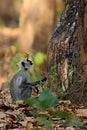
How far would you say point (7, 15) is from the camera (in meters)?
31.1

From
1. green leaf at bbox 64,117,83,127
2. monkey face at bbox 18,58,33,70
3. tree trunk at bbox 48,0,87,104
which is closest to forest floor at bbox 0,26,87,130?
green leaf at bbox 64,117,83,127

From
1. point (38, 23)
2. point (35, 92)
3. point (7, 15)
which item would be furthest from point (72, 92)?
point (7, 15)

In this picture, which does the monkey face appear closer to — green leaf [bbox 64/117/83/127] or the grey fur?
the grey fur

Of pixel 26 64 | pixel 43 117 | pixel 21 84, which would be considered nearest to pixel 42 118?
pixel 43 117

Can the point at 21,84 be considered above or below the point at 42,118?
below

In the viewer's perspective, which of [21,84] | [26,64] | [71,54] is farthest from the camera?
[26,64]

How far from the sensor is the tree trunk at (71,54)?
22.2 feet

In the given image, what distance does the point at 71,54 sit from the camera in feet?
23.5

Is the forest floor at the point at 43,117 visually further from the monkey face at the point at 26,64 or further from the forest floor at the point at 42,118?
the monkey face at the point at 26,64

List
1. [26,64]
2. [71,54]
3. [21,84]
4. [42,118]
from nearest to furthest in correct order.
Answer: [42,118]
[71,54]
[21,84]
[26,64]

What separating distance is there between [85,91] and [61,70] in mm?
555

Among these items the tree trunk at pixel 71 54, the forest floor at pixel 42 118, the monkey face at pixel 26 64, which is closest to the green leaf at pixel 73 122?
the forest floor at pixel 42 118

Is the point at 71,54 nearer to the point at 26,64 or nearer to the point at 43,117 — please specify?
the point at 26,64

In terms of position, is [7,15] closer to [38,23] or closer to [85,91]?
[38,23]
